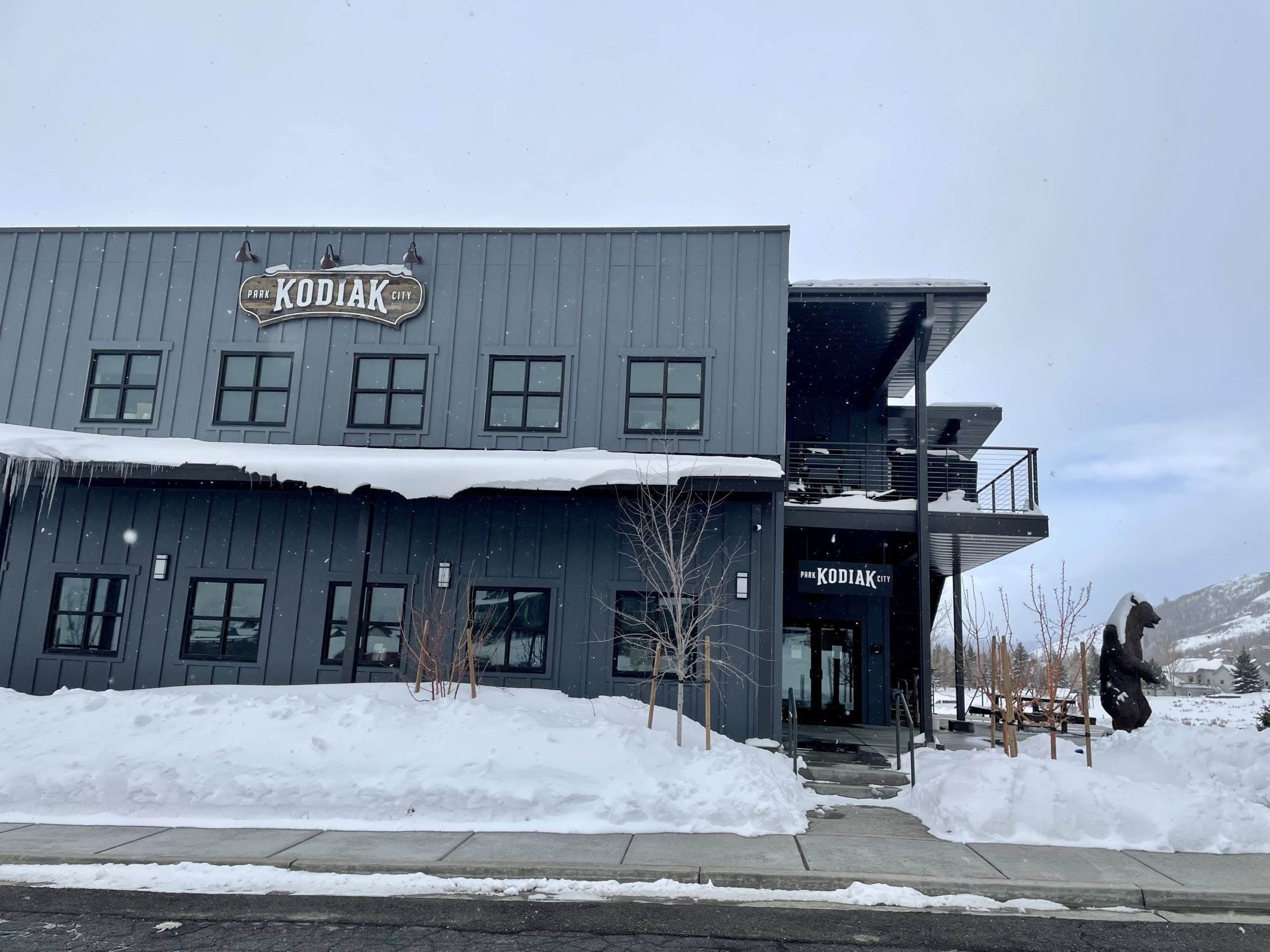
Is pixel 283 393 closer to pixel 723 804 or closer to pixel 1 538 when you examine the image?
pixel 1 538

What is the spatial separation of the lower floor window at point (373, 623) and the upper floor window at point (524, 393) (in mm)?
3096

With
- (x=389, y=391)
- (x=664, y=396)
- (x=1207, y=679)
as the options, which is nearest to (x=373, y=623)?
(x=389, y=391)

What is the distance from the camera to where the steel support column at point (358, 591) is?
1162 cm

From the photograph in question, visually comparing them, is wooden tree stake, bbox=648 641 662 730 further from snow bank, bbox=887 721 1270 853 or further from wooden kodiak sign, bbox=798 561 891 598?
wooden kodiak sign, bbox=798 561 891 598

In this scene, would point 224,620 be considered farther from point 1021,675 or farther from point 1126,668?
point 1021,675

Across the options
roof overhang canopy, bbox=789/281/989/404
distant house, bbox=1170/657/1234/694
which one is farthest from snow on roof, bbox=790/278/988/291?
distant house, bbox=1170/657/1234/694

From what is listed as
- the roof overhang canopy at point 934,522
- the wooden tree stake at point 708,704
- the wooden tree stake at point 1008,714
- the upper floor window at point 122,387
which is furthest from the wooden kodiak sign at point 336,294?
the wooden tree stake at point 1008,714

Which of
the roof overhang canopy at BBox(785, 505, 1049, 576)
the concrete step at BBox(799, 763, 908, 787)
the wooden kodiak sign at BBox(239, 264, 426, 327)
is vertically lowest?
the concrete step at BBox(799, 763, 908, 787)

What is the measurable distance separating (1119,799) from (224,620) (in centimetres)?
1213

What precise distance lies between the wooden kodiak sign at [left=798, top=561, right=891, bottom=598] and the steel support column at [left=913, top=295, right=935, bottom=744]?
→ 0.62 meters

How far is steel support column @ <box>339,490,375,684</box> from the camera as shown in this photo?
1162cm

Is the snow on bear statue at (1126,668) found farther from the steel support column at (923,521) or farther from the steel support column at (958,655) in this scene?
the steel support column at (958,655)

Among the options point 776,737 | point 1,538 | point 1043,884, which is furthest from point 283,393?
point 1043,884

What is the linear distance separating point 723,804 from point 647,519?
490 cm
